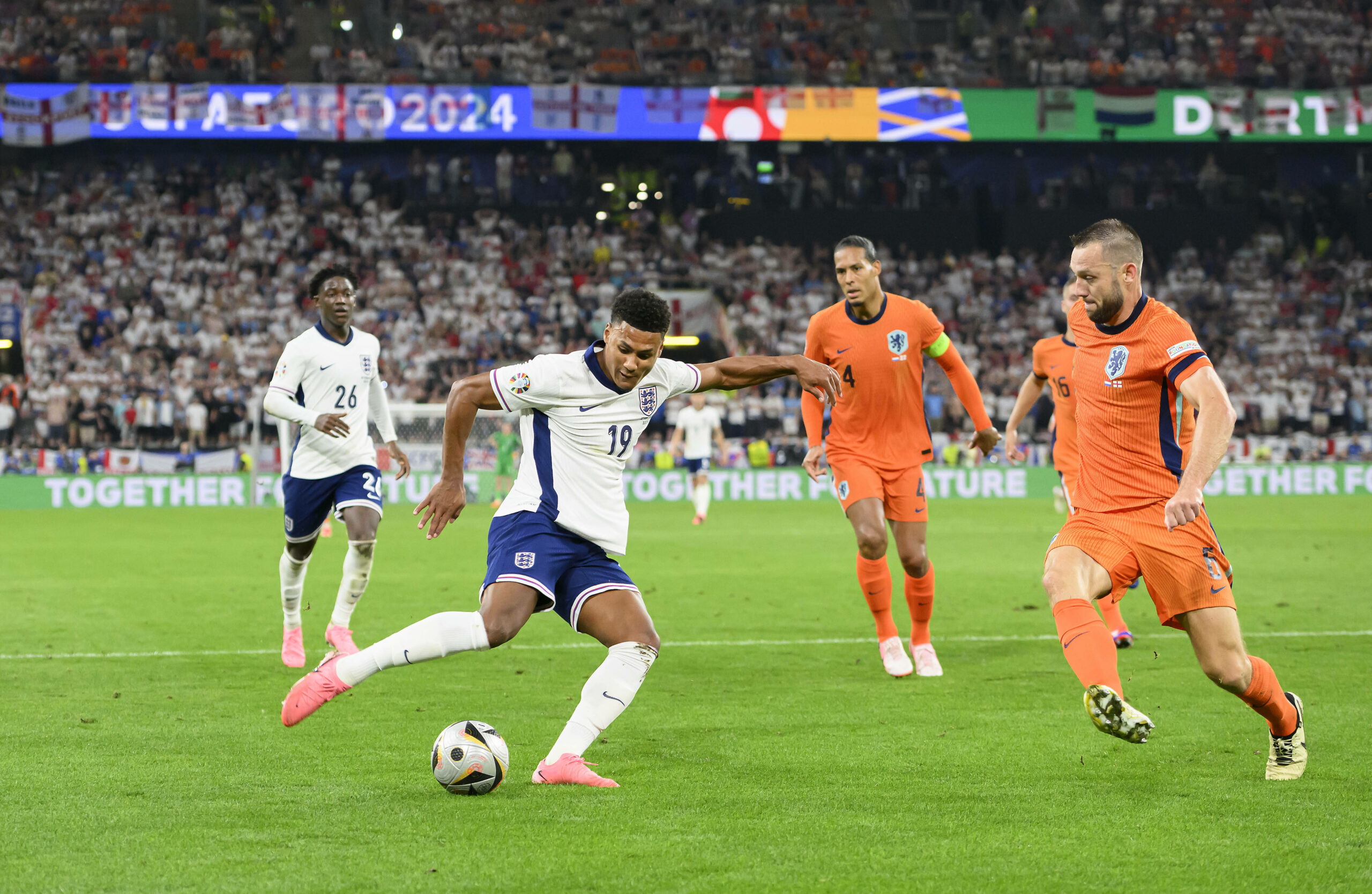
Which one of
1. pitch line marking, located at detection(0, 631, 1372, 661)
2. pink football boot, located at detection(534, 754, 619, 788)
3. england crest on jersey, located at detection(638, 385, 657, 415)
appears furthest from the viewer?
pitch line marking, located at detection(0, 631, 1372, 661)

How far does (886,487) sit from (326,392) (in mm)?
3745

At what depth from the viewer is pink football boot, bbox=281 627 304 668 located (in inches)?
335

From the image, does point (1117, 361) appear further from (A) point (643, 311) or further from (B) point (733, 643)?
(B) point (733, 643)

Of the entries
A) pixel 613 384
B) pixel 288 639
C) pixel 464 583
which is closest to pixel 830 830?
pixel 613 384

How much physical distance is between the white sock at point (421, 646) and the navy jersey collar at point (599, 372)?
3.61 ft

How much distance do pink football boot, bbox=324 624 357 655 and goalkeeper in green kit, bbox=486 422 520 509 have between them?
644 inches

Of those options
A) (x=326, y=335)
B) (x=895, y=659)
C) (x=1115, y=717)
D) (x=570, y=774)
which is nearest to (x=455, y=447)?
(x=570, y=774)

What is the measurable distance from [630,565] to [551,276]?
2159cm

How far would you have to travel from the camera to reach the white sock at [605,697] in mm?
5375

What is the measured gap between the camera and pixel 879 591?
8.59 meters

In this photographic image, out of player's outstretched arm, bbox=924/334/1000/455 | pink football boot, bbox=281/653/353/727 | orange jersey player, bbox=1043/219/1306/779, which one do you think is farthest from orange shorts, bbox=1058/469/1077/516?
pink football boot, bbox=281/653/353/727

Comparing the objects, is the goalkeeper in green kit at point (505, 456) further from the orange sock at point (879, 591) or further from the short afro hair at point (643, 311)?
the short afro hair at point (643, 311)

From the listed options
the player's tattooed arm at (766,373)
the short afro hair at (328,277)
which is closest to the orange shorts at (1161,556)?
the player's tattooed arm at (766,373)

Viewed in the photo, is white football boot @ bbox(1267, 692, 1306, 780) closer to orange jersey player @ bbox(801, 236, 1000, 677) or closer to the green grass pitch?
the green grass pitch
